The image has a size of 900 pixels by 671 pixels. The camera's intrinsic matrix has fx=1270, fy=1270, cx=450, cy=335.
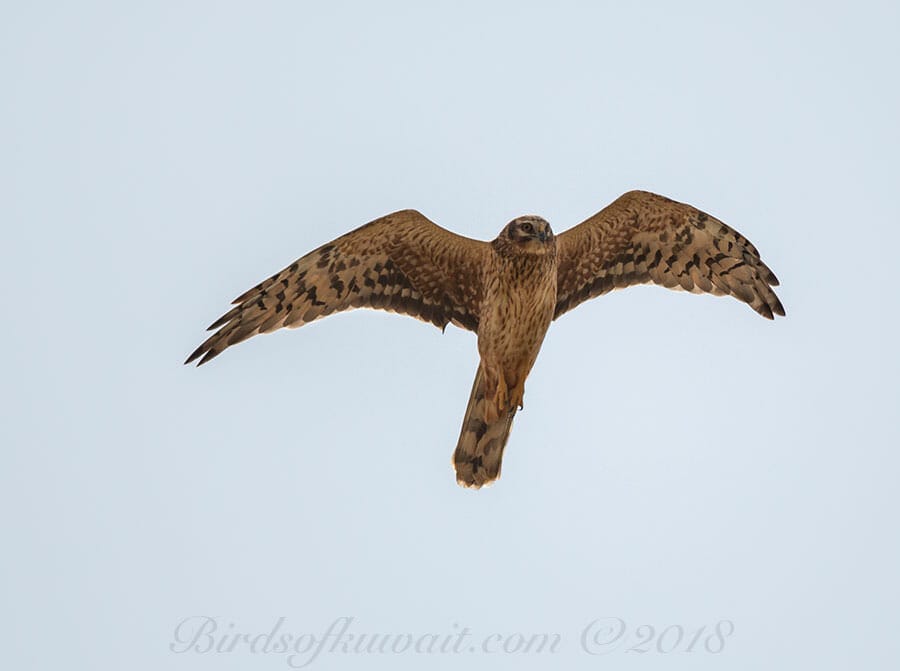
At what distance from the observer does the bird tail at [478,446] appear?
36.1 feet

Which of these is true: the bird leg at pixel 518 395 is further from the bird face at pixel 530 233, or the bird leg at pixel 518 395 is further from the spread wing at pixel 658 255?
the bird face at pixel 530 233

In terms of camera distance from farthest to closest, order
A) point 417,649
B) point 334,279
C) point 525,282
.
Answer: point 417,649, point 334,279, point 525,282

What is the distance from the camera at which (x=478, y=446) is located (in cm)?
1110

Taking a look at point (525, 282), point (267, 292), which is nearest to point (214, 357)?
point (267, 292)

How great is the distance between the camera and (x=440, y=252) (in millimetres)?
10969

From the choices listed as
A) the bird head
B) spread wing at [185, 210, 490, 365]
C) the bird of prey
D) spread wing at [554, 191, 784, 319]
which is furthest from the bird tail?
the bird head

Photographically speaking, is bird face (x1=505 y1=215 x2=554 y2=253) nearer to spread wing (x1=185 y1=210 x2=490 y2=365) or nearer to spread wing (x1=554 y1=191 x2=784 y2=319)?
spread wing (x1=185 y1=210 x2=490 y2=365)

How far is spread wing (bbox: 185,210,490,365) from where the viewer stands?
10719 millimetres

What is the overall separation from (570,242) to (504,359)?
50.8 inches

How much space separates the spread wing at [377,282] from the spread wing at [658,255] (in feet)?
2.92

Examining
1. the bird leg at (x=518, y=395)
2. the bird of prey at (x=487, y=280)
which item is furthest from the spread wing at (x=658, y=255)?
the bird leg at (x=518, y=395)

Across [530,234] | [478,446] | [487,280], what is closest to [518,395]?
[478,446]

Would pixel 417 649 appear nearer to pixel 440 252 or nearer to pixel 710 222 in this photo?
pixel 440 252

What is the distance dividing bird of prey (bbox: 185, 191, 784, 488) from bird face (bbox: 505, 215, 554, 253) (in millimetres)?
347
